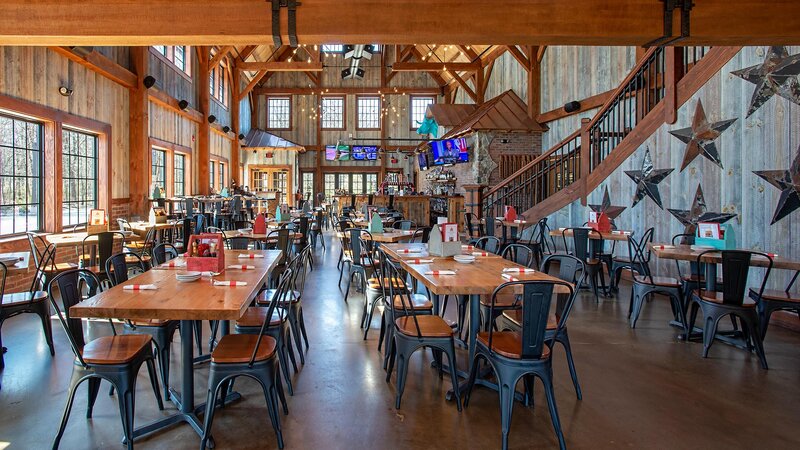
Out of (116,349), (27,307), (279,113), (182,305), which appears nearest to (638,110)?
(182,305)

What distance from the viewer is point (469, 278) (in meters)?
3.00

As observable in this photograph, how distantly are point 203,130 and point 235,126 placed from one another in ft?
12.4

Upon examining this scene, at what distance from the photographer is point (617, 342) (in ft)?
13.7

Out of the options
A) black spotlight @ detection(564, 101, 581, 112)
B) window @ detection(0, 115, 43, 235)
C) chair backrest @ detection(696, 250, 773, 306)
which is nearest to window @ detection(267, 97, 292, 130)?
black spotlight @ detection(564, 101, 581, 112)

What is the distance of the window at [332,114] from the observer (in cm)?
2016

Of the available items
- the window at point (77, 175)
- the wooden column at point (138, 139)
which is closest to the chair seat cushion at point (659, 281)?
the window at point (77, 175)

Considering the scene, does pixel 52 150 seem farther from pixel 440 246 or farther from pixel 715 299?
pixel 715 299

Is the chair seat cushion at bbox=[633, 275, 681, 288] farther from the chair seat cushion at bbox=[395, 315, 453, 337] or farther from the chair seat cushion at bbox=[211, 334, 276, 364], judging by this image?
the chair seat cushion at bbox=[211, 334, 276, 364]

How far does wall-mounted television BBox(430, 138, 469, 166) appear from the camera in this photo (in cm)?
1370

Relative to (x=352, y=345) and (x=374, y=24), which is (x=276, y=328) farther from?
(x=374, y=24)

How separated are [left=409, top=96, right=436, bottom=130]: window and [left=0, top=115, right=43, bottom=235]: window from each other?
15.3 metres

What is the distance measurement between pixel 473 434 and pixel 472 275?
0.97 metres

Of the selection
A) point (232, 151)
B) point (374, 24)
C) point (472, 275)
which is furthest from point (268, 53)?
point (472, 275)

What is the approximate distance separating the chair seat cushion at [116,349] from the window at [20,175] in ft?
14.0
